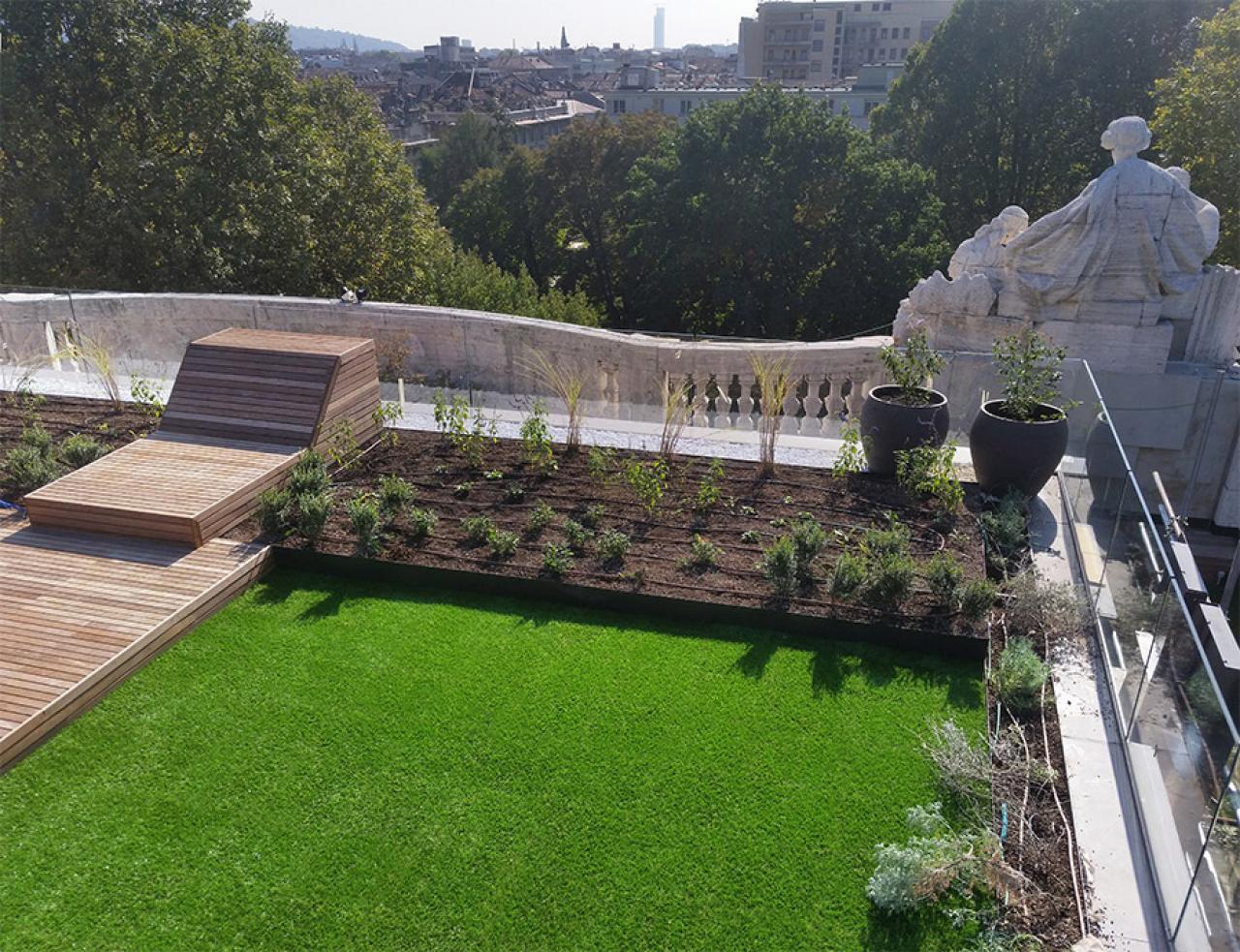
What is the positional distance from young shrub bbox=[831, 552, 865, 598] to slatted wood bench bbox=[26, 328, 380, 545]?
4364mm

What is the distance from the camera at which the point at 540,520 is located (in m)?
6.65

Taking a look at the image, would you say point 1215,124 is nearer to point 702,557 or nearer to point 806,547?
point 806,547

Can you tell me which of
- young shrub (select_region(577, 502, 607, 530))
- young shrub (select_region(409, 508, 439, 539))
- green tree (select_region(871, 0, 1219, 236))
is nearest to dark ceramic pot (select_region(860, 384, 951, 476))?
young shrub (select_region(577, 502, 607, 530))

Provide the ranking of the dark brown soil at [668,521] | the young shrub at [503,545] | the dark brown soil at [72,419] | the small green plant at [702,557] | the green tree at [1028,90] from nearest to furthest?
the dark brown soil at [668,521] < the small green plant at [702,557] < the young shrub at [503,545] < the dark brown soil at [72,419] < the green tree at [1028,90]

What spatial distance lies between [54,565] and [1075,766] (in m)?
6.35

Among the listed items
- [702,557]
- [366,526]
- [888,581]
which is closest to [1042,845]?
[888,581]

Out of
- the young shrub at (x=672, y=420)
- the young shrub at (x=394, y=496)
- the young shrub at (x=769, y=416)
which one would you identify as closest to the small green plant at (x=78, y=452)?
the young shrub at (x=394, y=496)

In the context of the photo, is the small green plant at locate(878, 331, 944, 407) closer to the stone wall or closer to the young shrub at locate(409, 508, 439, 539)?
the stone wall

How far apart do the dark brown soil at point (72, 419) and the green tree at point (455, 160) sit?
122 feet

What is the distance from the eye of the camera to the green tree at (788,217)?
73.8 ft

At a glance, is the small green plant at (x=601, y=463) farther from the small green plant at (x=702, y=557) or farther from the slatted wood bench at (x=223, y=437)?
the slatted wood bench at (x=223, y=437)

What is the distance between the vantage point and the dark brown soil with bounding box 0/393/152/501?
8.41 metres

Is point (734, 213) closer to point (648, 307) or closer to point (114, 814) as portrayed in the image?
point (648, 307)

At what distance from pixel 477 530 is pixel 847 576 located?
2606 millimetres
